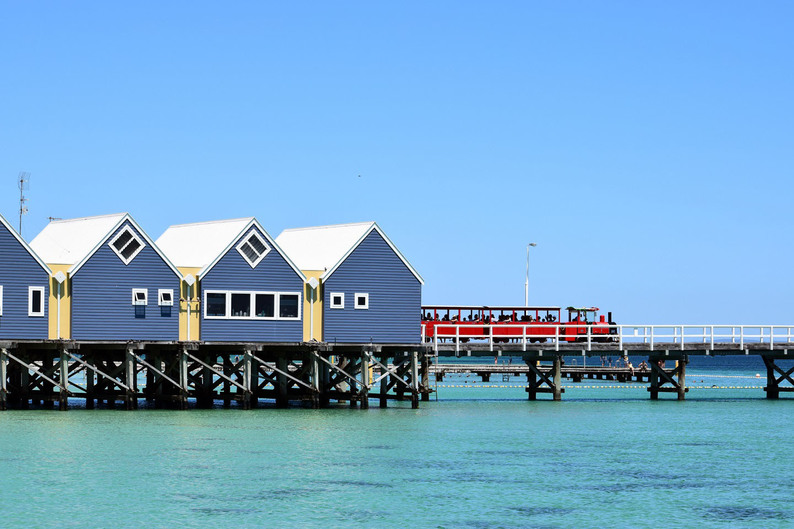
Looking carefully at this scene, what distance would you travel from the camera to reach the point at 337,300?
193 feet

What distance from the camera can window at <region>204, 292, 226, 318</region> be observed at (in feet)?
186

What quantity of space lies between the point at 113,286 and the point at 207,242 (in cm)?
514

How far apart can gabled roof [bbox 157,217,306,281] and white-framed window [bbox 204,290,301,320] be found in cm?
105

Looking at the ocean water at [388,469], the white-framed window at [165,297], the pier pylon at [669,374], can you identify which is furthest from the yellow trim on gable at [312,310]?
the pier pylon at [669,374]

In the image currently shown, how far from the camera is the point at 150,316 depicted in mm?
55531

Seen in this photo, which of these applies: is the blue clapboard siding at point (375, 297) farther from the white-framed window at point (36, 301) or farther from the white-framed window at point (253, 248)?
the white-framed window at point (36, 301)

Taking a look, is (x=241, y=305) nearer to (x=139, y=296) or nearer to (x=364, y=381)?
(x=139, y=296)

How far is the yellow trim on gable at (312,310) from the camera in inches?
2297

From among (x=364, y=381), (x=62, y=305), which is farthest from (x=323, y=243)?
(x=62, y=305)

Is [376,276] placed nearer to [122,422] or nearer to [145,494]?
[122,422]

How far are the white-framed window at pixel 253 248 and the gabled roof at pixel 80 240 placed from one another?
9.21ft

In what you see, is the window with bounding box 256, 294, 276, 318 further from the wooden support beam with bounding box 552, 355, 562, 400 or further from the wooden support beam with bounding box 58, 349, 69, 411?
the wooden support beam with bounding box 552, 355, 562, 400

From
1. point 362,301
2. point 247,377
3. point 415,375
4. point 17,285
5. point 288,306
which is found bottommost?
point 415,375

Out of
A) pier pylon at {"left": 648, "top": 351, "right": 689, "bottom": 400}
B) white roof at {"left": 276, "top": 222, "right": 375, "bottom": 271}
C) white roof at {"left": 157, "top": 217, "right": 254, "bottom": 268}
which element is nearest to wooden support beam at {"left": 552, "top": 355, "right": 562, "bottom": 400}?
pier pylon at {"left": 648, "top": 351, "right": 689, "bottom": 400}
